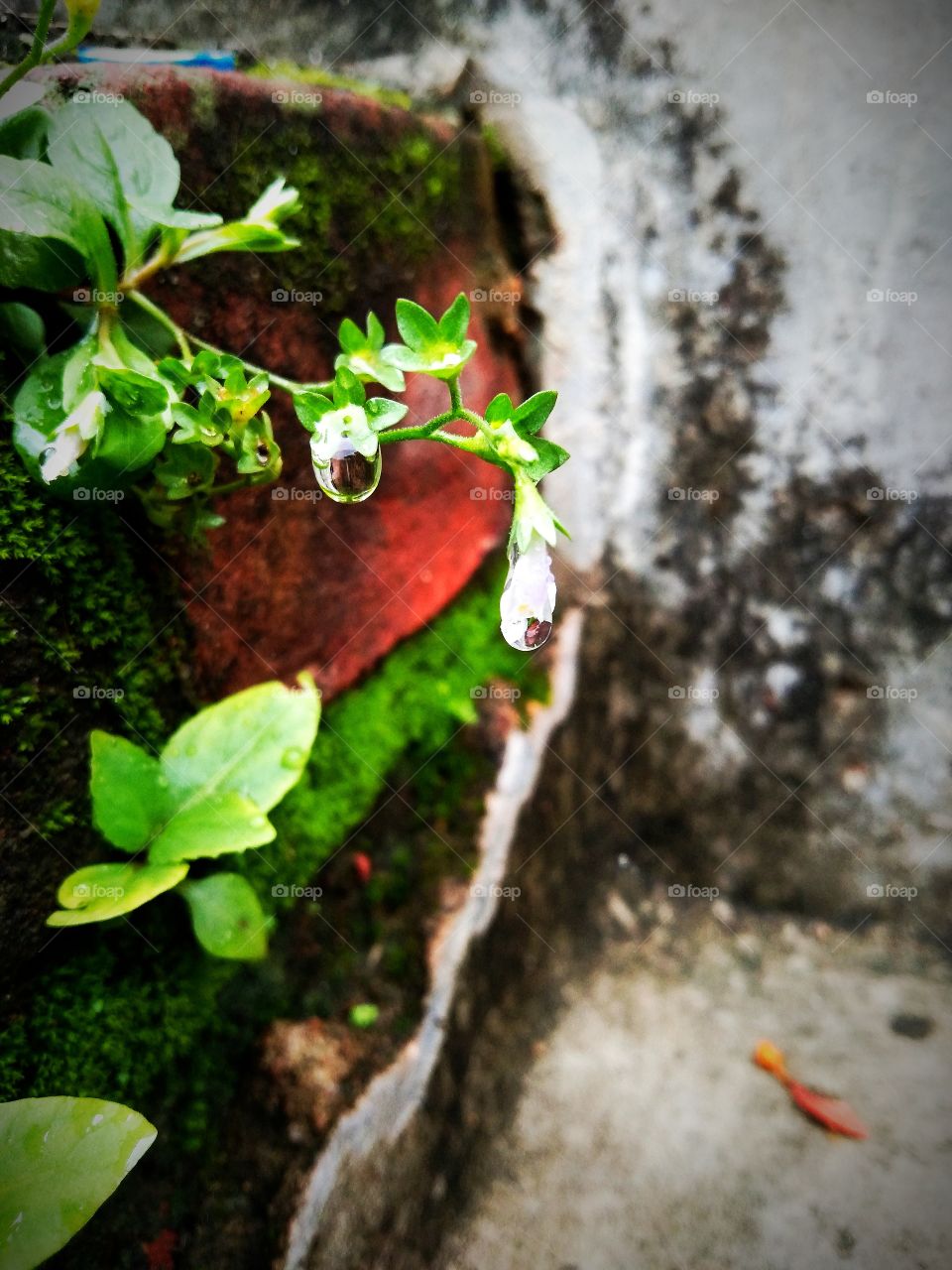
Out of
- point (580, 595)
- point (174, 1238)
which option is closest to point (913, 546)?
point (580, 595)

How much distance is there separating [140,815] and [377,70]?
1.72 metres

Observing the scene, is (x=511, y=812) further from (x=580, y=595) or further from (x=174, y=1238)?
(x=174, y=1238)

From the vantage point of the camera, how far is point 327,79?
1.66m

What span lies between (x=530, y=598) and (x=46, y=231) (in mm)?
839
